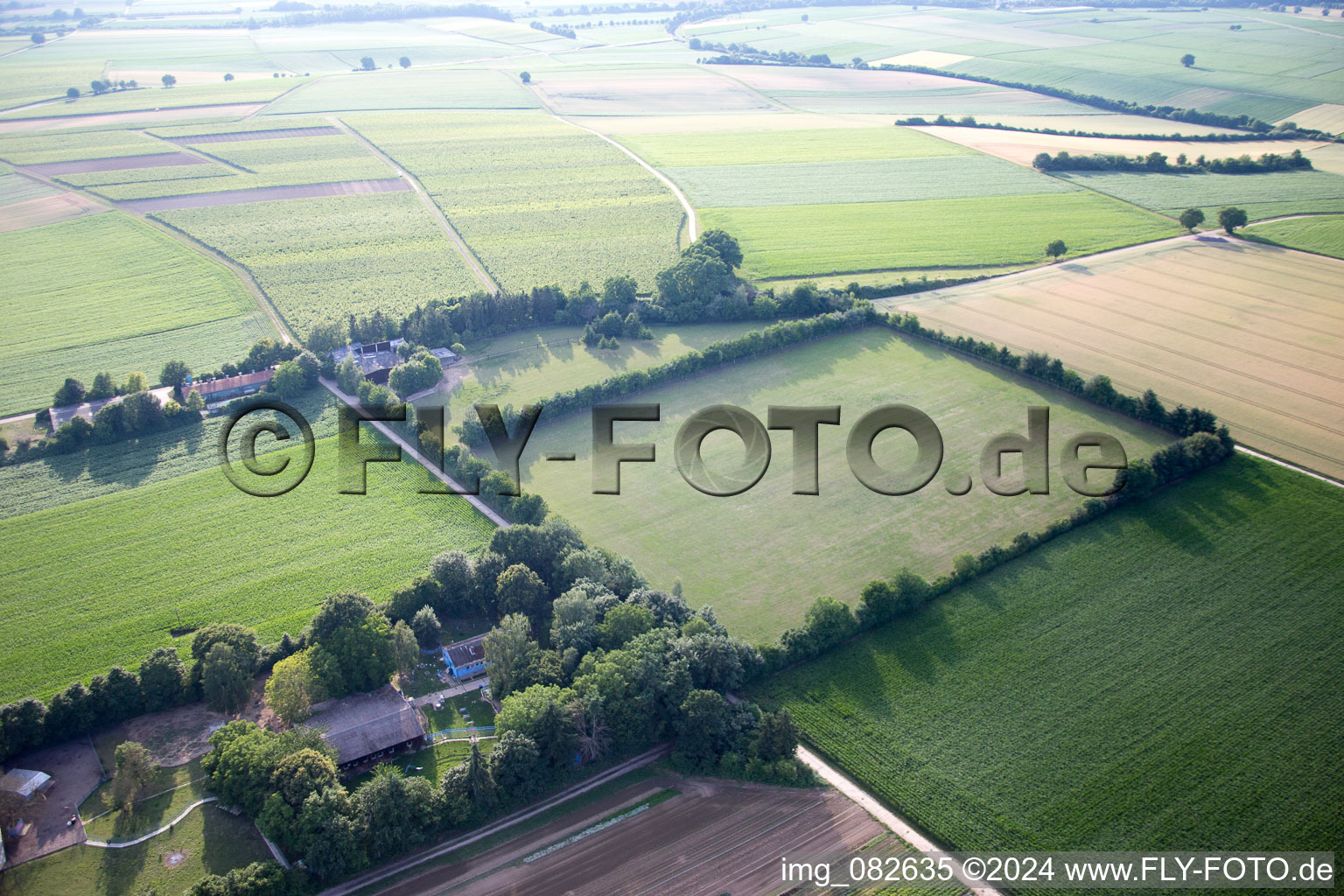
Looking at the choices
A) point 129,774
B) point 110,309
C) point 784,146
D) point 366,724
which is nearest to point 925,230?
point 784,146

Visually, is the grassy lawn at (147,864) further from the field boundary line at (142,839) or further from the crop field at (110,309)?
the crop field at (110,309)

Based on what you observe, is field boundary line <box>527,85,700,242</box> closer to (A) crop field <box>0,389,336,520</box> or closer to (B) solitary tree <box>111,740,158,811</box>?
(A) crop field <box>0,389,336,520</box>

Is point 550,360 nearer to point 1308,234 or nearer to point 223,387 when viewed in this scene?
point 223,387

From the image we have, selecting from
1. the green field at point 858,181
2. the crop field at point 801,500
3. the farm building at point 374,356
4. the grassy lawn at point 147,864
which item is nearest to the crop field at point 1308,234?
the green field at point 858,181

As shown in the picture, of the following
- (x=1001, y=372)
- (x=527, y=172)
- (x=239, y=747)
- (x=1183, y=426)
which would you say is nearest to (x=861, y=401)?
(x=1001, y=372)

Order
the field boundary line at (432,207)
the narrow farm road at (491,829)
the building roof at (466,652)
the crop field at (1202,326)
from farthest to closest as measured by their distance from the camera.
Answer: the field boundary line at (432,207) < the crop field at (1202,326) < the building roof at (466,652) < the narrow farm road at (491,829)

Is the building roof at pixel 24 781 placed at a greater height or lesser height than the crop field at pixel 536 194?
lesser

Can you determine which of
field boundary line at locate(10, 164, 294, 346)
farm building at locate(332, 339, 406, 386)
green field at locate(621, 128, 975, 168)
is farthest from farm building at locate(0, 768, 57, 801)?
green field at locate(621, 128, 975, 168)
